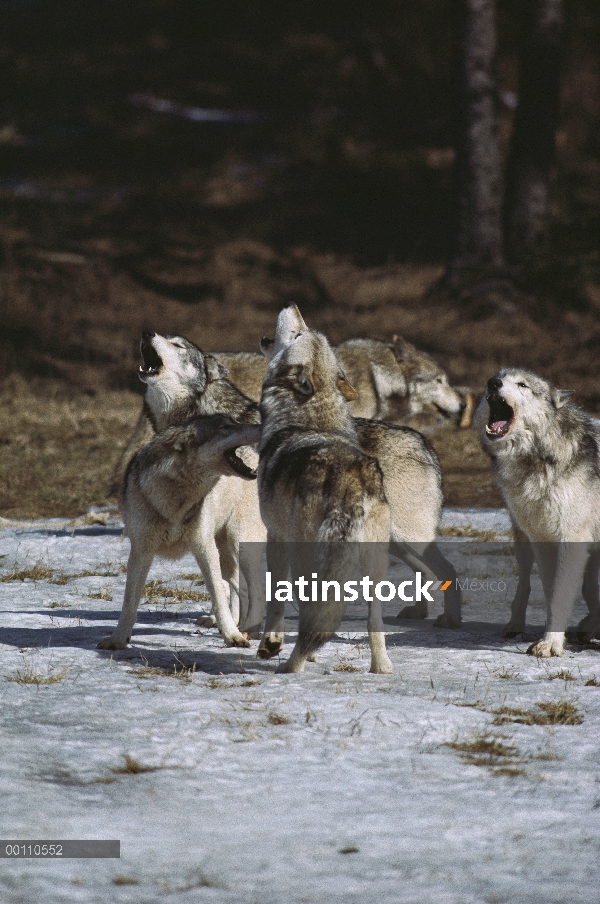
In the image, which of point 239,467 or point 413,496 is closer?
point 239,467

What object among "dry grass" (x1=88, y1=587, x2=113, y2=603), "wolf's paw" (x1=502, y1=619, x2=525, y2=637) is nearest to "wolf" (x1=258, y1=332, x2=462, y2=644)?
"wolf's paw" (x1=502, y1=619, x2=525, y2=637)

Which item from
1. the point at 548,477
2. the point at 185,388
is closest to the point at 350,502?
the point at 548,477

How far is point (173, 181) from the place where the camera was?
28.7 m

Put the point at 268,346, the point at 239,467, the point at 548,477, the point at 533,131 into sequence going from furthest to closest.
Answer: the point at 533,131, the point at 268,346, the point at 548,477, the point at 239,467

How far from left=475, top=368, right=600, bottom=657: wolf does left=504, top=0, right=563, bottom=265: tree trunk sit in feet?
46.7

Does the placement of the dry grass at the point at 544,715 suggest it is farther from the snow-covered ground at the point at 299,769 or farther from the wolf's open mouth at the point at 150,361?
the wolf's open mouth at the point at 150,361

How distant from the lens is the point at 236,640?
5707 mm

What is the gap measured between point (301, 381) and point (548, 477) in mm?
1472

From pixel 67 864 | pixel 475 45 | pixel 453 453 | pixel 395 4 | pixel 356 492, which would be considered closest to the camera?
pixel 67 864

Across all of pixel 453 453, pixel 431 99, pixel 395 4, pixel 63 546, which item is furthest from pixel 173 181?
pixel 63 546

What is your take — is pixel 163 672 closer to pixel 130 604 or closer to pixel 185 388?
pixel 130 604

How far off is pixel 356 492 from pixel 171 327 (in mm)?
15125

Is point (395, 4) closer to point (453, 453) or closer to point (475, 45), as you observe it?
point (475, 45)

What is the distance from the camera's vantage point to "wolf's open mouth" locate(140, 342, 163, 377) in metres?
6.77
